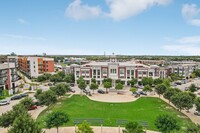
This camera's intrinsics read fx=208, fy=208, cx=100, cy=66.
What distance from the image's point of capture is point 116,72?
7356 cm

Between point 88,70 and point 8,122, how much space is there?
49.6m

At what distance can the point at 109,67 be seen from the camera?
242 ft

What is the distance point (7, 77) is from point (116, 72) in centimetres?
3553

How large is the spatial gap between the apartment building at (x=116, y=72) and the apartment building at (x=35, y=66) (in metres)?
22.6

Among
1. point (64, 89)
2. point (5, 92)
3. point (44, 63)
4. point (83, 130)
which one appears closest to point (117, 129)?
point (83, 130)

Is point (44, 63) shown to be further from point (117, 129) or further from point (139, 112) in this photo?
point (117, 129)

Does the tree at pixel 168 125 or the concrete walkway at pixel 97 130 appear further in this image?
the concrete walkway at pixel 97 130

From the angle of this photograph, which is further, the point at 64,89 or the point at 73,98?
the point at 73,98

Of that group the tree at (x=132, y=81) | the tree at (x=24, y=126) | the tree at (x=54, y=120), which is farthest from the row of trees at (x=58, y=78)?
the tree at (x=24, y=126)

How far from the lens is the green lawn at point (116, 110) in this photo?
114 feet

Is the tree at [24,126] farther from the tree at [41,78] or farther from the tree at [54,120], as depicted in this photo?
the tree at [41,78]

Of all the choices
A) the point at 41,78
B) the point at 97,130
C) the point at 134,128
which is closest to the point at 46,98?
the point at 97,130

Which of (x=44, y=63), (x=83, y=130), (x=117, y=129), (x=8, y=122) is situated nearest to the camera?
(x=83, y=130)

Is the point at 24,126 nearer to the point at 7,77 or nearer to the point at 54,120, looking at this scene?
the point at 54,120
